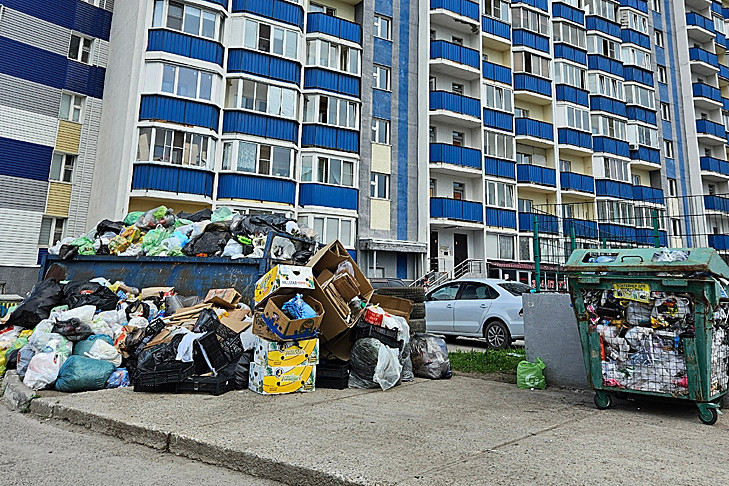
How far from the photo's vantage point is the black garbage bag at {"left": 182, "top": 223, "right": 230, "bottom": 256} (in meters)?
8.87

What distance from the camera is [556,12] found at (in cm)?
3139

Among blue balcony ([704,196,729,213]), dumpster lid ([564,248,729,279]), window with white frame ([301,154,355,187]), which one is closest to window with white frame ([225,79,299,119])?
window with white frame ([301,154,355,187])

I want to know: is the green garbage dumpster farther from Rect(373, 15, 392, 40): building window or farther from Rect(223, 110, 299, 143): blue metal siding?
Rect(373, 15, 392, 40): building window

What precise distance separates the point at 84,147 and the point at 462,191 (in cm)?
1821

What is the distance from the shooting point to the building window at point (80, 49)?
A: 21.0m

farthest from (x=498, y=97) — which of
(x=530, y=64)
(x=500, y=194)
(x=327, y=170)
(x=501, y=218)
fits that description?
(x=327, y=170)

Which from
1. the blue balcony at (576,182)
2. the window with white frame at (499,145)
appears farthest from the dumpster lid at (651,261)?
the blue balcony at (576,182)

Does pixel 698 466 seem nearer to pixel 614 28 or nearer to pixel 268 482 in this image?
pixel 268 482

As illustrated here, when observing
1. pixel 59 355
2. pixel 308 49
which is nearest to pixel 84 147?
pixel 308 49

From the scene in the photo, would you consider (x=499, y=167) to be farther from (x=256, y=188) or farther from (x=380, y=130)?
(x=256, y=188)

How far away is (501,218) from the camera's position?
26188 millimetres

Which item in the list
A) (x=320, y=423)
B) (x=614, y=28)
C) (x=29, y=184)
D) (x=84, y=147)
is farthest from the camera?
(x=614, y=28)

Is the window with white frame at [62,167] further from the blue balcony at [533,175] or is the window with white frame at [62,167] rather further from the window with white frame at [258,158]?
the blue balcony at [533,175]

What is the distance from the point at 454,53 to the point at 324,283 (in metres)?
22.7
